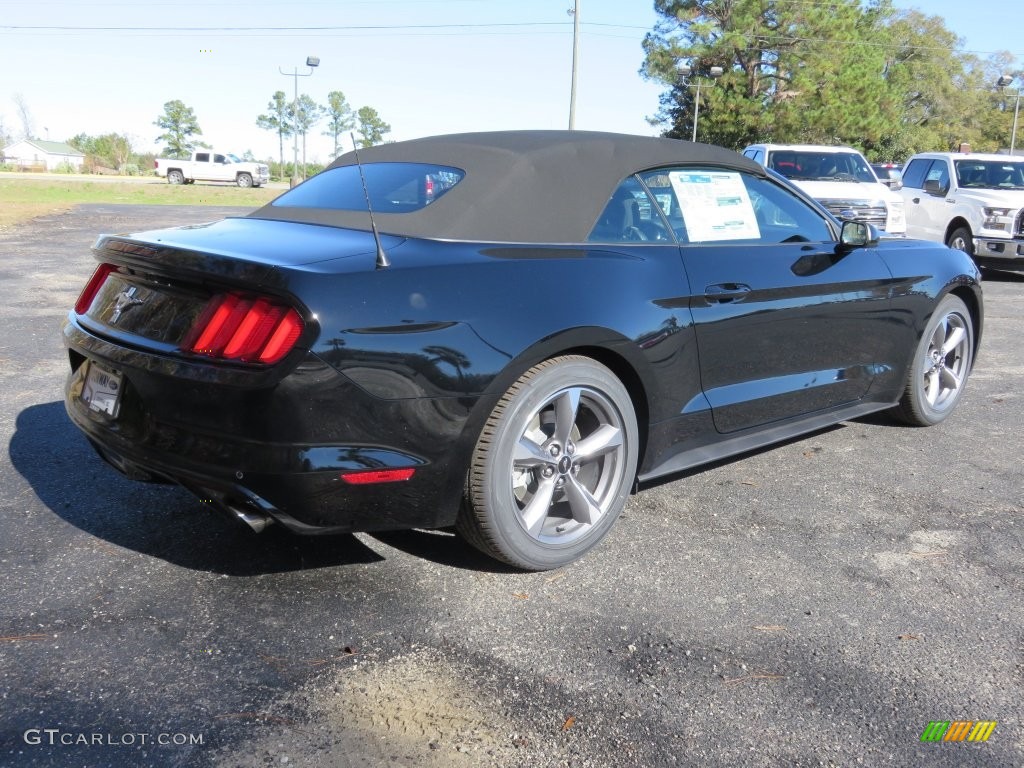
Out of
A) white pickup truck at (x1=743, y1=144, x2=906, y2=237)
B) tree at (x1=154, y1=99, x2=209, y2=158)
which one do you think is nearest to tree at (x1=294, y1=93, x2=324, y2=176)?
tree at (x1=154, y1=99, x2=209, y2=158)

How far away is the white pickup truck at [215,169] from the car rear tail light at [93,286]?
48582 mm

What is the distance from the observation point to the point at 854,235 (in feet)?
14.0

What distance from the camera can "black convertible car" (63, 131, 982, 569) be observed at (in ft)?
8.68

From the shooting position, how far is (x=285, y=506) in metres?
2.68

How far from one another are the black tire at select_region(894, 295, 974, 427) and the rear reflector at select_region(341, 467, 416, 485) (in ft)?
10.5

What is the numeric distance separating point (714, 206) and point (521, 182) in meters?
0.97

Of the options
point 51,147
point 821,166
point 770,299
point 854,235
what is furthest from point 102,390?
point 51,147

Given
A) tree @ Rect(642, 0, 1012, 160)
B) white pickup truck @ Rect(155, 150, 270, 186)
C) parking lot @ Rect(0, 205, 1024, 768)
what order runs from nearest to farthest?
parking lot @ Rect(0, 205, 1024, 768) < tree @ Rect(642, 0, 1012, 160) < white pickup truck @ Rect(155, 150, 270, 186)

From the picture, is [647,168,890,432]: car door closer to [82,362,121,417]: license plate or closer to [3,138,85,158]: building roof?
[82,362,121,417]: license plate

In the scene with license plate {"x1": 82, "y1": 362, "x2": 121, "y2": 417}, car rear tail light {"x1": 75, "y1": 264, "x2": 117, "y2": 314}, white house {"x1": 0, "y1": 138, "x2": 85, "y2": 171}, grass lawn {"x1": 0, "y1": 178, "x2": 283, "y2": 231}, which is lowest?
white house {"x1": 0, "y1": 138, "x2": 85, "y2": 171}

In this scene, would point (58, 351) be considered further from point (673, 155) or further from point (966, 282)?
point (966, 282)

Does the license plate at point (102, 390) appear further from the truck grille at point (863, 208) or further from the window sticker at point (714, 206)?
the truck grille at point (863, 208)

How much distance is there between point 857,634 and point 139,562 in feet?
7.86

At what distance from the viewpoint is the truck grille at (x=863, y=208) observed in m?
12.9
